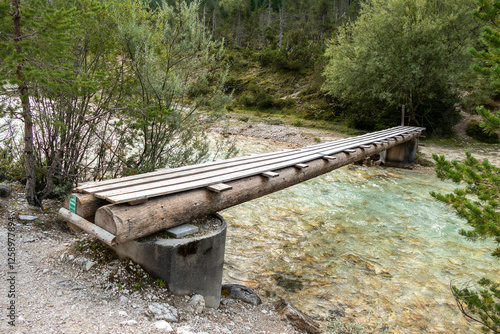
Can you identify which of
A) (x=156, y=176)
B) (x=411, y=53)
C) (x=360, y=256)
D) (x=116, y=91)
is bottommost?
(x=360, y=256)

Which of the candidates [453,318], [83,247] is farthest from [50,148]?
[453,318]

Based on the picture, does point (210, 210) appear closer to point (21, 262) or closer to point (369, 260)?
point (21, 262)

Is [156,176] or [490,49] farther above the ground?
[490,49]

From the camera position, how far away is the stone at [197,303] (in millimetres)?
2934

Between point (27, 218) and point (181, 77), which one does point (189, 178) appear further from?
point (181, 77)

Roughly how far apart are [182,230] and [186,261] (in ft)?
1.06

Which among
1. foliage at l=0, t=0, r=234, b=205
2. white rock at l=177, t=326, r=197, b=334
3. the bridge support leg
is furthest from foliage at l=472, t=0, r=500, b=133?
the bridge support leg

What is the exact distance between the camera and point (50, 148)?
5242 mm

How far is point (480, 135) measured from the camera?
18406 mm

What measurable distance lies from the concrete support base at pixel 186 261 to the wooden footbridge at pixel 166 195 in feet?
0.78

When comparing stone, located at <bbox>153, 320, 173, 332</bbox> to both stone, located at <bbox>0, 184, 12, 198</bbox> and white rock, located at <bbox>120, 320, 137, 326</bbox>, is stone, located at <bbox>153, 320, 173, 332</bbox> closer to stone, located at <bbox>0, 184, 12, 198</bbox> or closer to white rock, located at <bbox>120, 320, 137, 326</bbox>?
white rock, located at <bbox>120, 320, 137, 326</bbox>

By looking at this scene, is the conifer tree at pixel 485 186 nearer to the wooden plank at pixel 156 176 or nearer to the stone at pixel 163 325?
the stone at pixel 163 325

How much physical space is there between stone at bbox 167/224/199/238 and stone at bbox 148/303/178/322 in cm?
65

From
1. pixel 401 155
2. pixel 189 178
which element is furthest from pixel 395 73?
pixel 189 178
